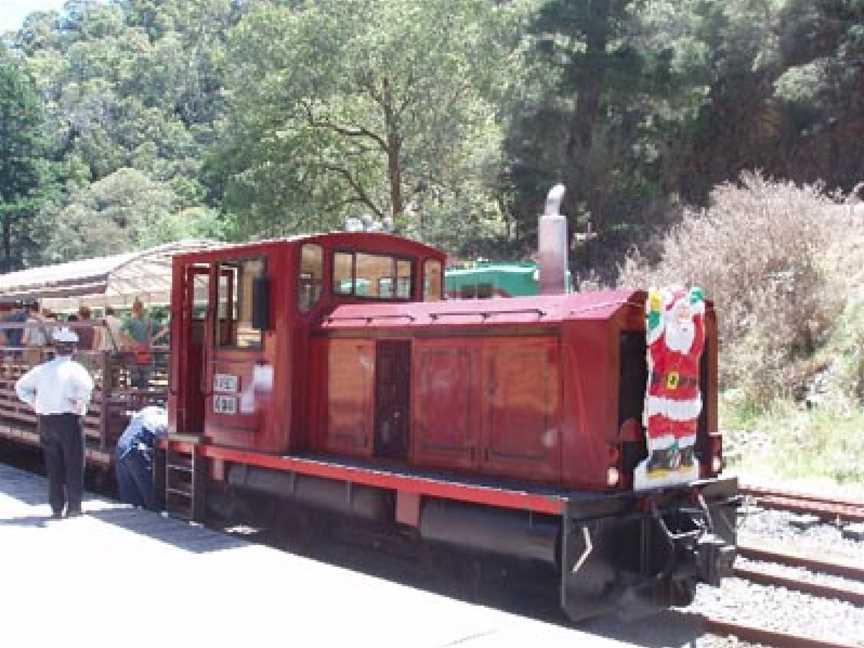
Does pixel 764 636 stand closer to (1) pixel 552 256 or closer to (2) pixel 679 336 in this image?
(2) pixel 679 336

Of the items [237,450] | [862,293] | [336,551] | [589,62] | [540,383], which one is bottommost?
[336,551]

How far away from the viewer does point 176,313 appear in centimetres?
953

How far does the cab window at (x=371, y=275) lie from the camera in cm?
845

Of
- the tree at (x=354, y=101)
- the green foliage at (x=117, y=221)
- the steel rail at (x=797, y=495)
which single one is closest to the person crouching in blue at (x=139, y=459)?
the steel rail at (x=797, y=495)

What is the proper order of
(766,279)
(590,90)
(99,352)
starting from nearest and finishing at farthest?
1. (99,352)
2. (766,279)
3. (590,90)

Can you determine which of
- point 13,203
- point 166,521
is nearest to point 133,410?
point 166,521

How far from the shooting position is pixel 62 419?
8.55m

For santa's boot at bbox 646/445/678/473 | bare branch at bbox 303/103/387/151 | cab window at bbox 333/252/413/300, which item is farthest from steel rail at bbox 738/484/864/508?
bare branch at bbox 303/103/387/151

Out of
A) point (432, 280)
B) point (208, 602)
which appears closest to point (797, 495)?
point (432, 280)

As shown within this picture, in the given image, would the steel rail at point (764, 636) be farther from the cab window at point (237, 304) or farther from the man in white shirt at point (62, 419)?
the man in white shirt at point (62, 419)

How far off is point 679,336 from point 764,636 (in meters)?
1.99

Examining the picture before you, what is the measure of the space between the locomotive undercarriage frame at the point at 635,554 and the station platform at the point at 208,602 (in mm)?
666

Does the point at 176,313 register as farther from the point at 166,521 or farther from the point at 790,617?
the point at 790,617

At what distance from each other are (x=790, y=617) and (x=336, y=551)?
12.8 ft
